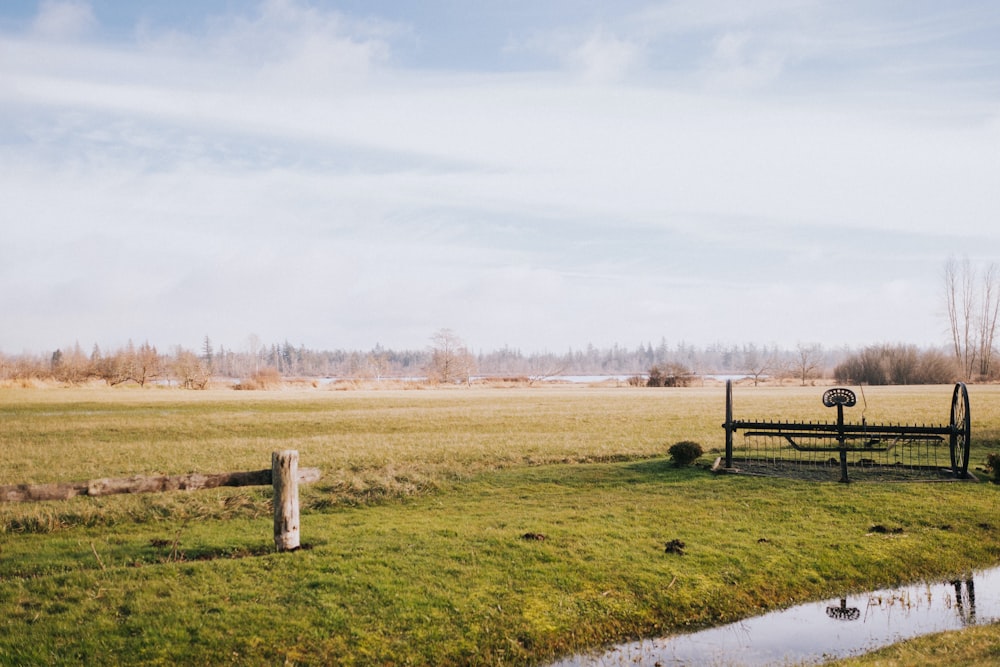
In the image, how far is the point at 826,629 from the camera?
9.84m

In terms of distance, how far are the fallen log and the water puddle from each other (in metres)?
5.43


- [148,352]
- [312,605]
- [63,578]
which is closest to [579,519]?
[312,605]

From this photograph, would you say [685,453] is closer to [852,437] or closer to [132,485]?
[852,437]

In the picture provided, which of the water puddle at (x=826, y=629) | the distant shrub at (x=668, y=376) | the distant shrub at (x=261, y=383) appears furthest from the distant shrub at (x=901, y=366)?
the water puddle at (x=826, y=629)

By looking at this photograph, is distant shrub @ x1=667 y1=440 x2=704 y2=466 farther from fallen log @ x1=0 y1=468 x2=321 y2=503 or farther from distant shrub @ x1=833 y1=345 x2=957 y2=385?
distant shrub @ x1=833 y1=345 x2=957 y2=385

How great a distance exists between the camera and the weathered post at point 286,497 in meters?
10.9

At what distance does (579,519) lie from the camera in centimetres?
1452

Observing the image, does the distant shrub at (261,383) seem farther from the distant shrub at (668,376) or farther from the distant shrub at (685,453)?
the distant shrub at (685,453)

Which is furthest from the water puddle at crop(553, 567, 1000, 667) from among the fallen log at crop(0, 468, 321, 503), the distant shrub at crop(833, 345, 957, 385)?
the distant shrub at crop(833, 345, 957, 385)

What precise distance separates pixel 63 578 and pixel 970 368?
128m

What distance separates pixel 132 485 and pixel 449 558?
4845 millimetres

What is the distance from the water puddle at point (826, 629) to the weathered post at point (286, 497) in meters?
4.73

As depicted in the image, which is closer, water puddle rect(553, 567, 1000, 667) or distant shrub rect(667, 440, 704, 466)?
water puddle rect(553, 567, 1000, 667)

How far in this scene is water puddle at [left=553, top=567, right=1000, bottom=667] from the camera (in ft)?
29.3
